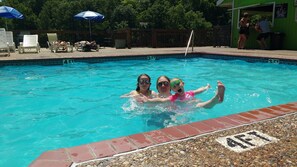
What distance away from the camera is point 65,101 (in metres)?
6.29

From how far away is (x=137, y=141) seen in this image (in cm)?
253

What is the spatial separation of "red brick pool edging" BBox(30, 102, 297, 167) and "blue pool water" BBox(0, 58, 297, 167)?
144 centimetres

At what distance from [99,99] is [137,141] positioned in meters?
4.20

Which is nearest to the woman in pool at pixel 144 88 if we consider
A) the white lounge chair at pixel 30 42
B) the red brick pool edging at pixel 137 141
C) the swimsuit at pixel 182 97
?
the swimsuit at pixel 182 97

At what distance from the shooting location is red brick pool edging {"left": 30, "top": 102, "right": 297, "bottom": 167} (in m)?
2.17

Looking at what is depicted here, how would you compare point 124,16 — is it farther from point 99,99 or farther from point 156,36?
point 99,99

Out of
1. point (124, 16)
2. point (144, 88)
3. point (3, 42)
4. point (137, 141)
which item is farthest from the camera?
point (124, 16)

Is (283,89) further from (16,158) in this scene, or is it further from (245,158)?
(16,158)

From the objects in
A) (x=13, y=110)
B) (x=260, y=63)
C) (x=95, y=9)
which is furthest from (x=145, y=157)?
(x=95, y=9)

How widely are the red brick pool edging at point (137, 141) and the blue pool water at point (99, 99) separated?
1.44 metres

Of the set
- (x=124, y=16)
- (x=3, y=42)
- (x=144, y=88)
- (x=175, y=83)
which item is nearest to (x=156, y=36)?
(x=3, y=42)

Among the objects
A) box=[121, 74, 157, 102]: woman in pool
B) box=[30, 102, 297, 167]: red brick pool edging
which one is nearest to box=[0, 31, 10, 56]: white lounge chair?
box=[121, 74, 157, 102]: woman in pool

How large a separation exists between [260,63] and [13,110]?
8577 mm

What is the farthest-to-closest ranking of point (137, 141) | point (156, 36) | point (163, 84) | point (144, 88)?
point (156, 36) → point (144, 88) → point (163, 84) → point (137, 141)
